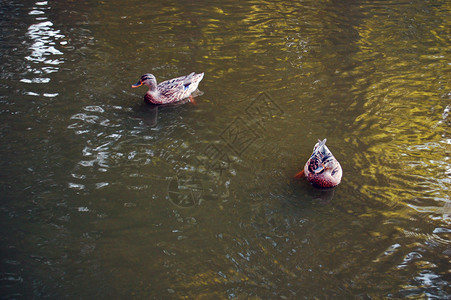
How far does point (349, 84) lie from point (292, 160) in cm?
271

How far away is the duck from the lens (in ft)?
18.0

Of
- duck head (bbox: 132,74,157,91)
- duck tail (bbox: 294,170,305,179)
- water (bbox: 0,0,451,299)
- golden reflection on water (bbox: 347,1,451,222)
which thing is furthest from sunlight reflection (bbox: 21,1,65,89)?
golden reflection on water (bbox: 347,1,451,222)

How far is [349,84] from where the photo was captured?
7.98 m

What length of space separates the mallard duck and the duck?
2.91m

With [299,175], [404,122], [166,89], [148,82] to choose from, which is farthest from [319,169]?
[148,82]

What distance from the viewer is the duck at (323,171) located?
5477mm

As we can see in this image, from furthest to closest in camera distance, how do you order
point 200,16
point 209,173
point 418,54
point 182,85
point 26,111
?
point 200,16, point 418,54, point 182,85, point 26,111, point 209,173

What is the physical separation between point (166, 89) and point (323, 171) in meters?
3.45

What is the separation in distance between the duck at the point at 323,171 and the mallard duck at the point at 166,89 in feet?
9.56

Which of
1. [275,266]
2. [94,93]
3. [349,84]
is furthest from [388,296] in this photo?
[94,93]

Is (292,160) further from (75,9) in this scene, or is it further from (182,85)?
(75,9)

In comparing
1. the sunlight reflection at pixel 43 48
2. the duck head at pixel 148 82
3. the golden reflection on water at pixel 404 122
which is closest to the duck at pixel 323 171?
the golden reflection on water at pixel 404 122

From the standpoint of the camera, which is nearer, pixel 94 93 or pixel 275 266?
pixel 275 266

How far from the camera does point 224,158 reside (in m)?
6.14
